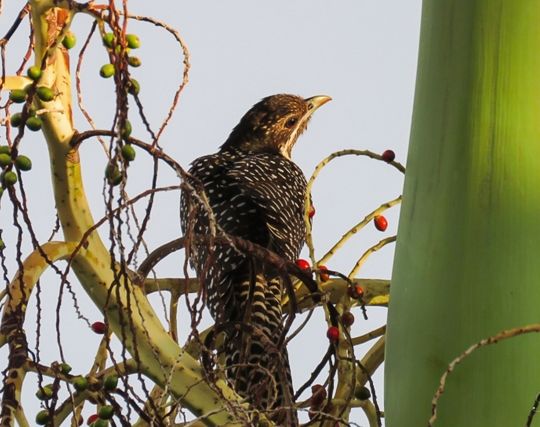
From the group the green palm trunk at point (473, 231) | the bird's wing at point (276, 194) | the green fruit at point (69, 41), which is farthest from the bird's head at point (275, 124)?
the green palm trunk at point (473, 231)

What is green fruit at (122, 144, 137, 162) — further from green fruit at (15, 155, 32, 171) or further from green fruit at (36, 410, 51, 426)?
green fruit at (36, 410, 51, 426)

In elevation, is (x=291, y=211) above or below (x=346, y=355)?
above

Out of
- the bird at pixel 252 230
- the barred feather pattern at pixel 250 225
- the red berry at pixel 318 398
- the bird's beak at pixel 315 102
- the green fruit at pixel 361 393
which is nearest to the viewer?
the red berry at pixel 318 398

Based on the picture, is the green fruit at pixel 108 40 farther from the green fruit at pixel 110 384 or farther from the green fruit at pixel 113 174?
the green fruit at pixel 110 384

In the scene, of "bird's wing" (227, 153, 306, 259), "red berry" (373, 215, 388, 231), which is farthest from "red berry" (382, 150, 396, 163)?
"bird's wing" (227, 153, 306, 259)

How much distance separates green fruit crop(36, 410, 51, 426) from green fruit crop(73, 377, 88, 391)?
8cm

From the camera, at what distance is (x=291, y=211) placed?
14.4 feet

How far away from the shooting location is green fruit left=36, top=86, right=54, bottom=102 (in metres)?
2.23

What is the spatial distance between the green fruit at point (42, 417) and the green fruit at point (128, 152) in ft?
2.00

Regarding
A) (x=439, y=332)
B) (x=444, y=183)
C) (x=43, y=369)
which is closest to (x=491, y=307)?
(x=439, y=332)

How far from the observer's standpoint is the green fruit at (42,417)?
238cm

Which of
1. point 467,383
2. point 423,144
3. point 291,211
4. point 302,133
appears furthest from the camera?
point 302,133

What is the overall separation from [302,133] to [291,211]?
1.67 metres

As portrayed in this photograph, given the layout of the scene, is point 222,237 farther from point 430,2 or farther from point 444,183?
point 430,2
